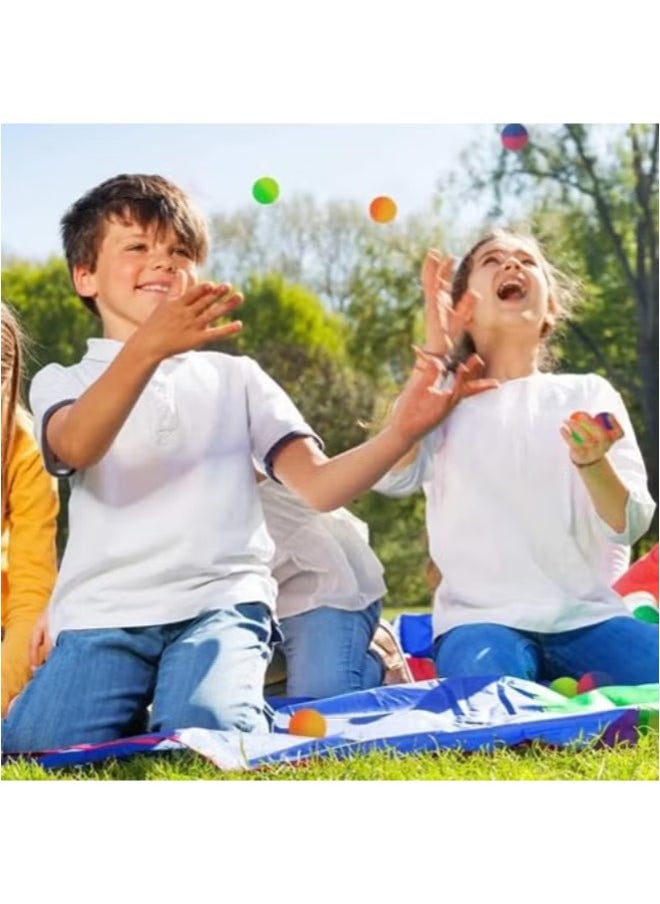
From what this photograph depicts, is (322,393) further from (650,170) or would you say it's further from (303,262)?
(650,170)

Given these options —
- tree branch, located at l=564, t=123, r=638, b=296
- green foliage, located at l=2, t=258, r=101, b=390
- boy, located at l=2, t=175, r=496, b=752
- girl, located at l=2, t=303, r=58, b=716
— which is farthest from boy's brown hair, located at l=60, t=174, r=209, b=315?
tree branch, located at l=564, t=123, r=638, b=296

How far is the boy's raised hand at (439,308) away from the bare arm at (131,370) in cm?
55

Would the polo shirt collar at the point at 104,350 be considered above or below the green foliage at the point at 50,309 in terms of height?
below

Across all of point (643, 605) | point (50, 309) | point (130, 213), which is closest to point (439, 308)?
point (130, 213)

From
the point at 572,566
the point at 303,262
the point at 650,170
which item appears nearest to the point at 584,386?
the point at 572,566

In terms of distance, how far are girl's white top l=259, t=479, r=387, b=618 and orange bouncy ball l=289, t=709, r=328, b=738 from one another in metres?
0.44

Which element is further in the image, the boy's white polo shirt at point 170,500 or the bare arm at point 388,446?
the boy's white polo shirt at point 170,500

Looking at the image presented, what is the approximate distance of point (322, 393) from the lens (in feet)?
26.8

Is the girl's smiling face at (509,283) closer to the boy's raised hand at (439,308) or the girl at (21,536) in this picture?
the boy's raised hand at (439,308)

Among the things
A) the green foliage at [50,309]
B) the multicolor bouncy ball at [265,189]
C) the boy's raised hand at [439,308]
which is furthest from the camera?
the green foliage at [50,309]

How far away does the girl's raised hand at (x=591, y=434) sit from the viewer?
8.12 ft

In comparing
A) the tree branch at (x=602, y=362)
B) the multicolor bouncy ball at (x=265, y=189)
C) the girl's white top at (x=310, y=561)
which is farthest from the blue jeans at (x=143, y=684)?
the tree branch at (x=602, y=362)

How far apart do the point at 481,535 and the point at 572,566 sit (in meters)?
0.19

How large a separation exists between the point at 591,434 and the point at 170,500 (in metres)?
0.75
